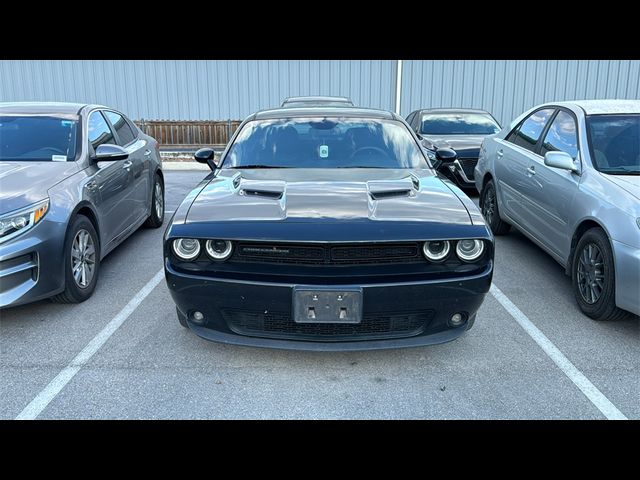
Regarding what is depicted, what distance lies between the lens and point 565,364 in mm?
3322

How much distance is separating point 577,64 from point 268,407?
14881mm

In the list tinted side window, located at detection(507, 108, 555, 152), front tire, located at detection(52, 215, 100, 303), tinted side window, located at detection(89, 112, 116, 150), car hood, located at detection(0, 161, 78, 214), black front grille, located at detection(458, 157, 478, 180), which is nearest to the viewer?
car hood, located at detection(0, 161, 78, 214)

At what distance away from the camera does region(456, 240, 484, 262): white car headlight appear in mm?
3057

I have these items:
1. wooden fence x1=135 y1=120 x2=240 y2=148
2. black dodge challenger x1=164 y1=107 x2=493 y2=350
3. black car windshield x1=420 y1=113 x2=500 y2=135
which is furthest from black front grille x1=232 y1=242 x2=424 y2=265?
wooden fence x1=135 y1=120 x2=240 y2=148

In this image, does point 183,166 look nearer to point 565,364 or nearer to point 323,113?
point 323,113

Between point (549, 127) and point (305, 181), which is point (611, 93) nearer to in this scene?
point (549, 127)

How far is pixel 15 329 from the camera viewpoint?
376 centimetres

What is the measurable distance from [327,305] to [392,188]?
100 cm

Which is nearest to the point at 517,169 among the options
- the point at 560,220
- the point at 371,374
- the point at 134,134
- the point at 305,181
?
the point at 560,220

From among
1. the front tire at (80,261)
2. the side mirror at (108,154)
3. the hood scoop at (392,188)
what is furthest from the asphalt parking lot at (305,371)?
the side mirror at (108,154)

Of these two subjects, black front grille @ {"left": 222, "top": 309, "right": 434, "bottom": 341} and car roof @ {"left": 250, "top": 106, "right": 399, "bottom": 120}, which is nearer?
black front grille @ {"left": 222, "top": 309, "right": 434, "bottom": 341}

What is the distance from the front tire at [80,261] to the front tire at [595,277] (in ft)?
12.7

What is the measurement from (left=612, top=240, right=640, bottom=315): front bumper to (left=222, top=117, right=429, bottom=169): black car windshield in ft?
4.94

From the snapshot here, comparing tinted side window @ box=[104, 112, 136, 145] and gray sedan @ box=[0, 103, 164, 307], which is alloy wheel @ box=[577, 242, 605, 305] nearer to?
gray sedan @ box=[0, 103, 164, 307]
